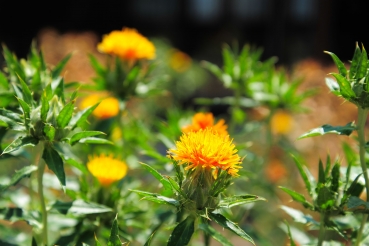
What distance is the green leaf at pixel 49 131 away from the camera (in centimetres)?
104

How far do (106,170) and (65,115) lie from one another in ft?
1.09

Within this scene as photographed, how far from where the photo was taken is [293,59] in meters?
6.13

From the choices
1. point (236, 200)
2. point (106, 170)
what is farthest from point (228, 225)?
point (106, 170)

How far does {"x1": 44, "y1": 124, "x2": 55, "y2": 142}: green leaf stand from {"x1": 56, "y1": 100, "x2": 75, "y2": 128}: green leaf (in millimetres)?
26

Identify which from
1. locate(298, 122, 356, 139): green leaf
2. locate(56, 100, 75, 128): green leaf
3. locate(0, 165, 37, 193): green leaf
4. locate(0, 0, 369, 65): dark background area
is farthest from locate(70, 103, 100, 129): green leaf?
locate(0, 0, 369, 65): dark background area

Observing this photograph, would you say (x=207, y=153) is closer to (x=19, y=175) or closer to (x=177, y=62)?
(x=19, y=175)

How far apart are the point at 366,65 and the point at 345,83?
66mm

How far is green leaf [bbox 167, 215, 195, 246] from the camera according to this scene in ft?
3.23

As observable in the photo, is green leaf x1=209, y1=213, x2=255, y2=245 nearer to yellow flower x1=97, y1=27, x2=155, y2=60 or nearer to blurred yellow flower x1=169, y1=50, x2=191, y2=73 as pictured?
yellow flower x1=97, y1=27, x2=155, y2=60

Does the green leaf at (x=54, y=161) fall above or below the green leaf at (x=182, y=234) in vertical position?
above

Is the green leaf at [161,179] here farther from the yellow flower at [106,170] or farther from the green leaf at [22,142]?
the yellow flower at [106,170]

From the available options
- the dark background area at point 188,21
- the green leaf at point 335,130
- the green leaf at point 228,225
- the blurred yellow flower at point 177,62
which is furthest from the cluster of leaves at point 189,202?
the dark background area at point 188,21

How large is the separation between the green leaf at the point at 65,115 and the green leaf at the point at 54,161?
0.07 metres

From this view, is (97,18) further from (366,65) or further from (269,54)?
(366,65)
